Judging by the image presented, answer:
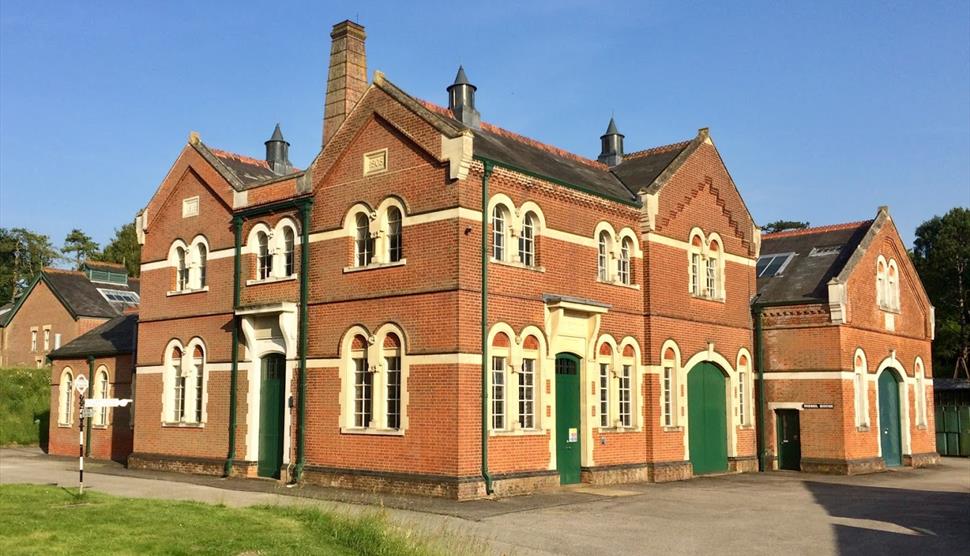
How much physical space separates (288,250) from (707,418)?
12.1 metres

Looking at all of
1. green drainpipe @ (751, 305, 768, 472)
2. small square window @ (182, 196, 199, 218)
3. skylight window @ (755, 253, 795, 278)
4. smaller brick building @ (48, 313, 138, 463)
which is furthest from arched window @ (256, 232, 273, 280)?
skylight window @ (755, 253, 795, 278)

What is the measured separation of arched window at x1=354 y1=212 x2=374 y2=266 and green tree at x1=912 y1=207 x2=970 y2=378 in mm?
46741

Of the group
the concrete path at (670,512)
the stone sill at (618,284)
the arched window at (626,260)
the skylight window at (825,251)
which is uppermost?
the skylight window at (825,251)

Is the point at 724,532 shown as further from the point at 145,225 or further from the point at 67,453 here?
the point at 67,453

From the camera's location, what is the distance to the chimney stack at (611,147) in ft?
94.3

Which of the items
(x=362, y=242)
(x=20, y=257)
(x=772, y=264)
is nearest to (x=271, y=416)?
(x=362, y=242)

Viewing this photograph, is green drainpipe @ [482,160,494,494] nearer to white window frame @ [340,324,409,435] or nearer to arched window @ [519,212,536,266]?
arched window @ [519,212,536,266]

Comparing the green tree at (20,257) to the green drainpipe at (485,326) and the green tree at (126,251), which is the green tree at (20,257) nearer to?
the green tree at (126,251)

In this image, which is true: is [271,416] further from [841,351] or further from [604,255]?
[841,351]

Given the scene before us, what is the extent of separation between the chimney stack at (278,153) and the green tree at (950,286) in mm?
43999

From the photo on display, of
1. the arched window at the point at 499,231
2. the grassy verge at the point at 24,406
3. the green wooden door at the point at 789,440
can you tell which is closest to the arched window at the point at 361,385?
the arched window at the point at 499,231

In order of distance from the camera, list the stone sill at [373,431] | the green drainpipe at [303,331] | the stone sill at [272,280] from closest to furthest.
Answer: the stone sill at [373,431] < the green drainpipe at [303,331] < the stone sill at [272,280]

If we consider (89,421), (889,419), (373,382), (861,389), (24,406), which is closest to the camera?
(373,382)

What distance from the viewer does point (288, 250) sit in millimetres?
22141
